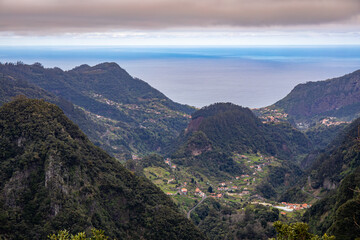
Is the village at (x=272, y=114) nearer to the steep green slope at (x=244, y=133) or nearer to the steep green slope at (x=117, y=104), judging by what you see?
the steep green slope at (x=244, y=133)

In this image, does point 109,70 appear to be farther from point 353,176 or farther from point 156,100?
point 353,176

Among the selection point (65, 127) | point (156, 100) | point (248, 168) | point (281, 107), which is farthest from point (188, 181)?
point (281, 107)

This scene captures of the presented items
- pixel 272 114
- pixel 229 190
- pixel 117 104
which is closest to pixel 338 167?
pixel 229 190

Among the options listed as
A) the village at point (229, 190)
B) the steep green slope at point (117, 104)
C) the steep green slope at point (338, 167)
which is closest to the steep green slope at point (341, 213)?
the village at point (229, 190)

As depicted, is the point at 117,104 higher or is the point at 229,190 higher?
the point at 117,104

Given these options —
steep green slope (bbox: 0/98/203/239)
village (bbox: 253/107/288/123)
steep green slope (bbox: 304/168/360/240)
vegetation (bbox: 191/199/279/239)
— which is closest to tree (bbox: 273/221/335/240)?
steep green slope (bbox: 304/168/360/240)

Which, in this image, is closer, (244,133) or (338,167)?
(338,167)

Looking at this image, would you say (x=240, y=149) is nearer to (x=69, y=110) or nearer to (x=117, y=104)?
(x=69, y=110)
